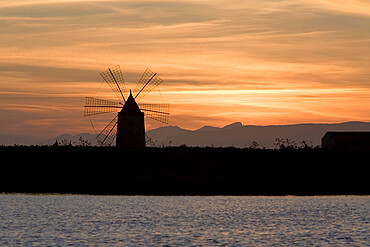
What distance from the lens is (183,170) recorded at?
76.2m

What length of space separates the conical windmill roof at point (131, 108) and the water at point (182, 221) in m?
18.7

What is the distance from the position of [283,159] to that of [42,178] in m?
26.6

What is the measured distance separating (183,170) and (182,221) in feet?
105

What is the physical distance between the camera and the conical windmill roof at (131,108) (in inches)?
3172

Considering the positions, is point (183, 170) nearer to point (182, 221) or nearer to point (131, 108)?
point (131, 108)

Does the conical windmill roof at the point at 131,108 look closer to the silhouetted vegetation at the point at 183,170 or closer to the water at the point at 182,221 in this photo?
the silhouetted vegetation at the point at 183,170

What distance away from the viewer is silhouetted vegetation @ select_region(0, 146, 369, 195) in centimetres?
6862

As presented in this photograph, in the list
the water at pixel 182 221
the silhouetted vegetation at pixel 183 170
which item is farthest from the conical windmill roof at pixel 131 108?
the water at pixel 182 221

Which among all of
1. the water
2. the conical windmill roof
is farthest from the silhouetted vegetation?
the water

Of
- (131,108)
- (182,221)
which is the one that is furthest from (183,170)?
(182,221)

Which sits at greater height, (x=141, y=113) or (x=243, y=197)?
(x=141, y=113)

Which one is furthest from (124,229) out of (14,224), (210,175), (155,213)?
(210,175)

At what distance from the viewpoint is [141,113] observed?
81.3 metres

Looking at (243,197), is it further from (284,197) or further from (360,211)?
(360,211)
